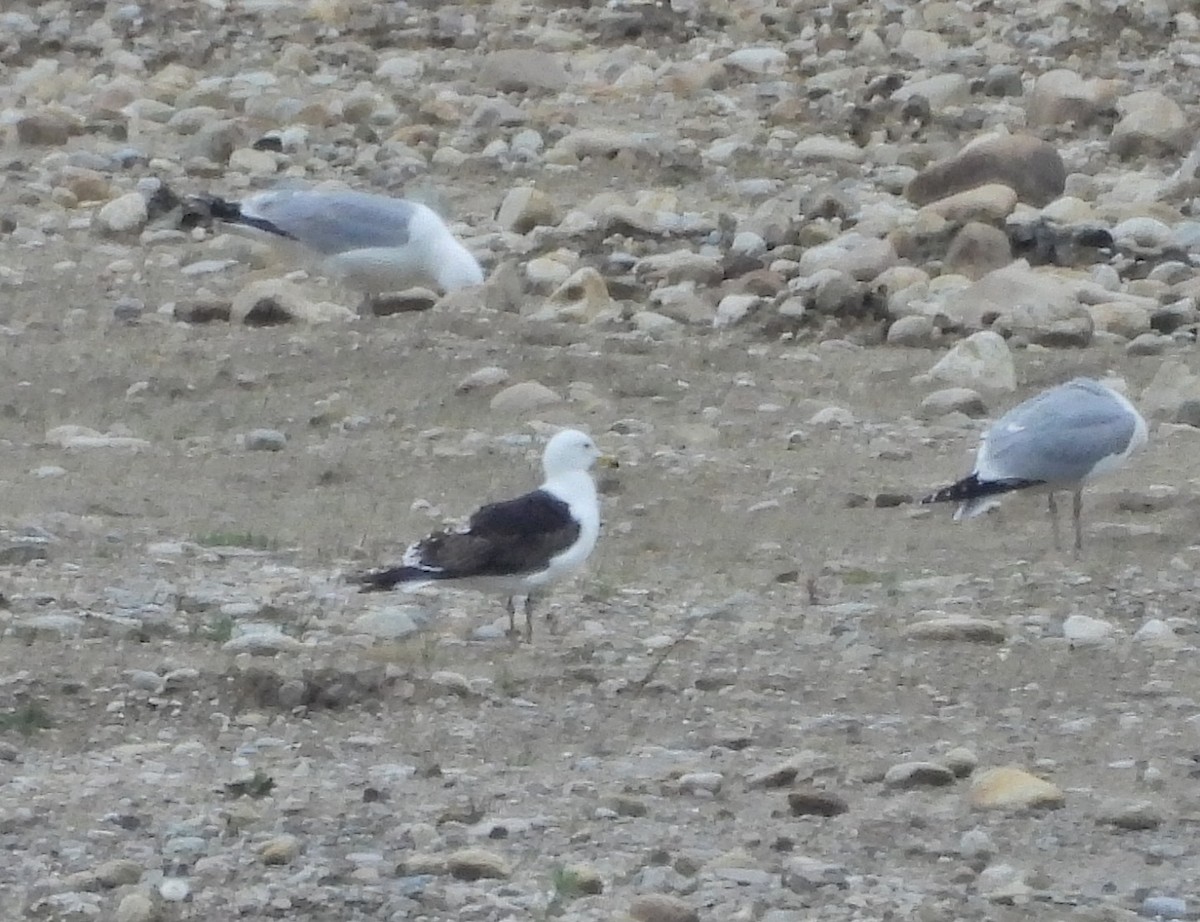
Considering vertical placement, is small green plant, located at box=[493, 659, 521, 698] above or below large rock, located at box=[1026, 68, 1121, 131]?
below

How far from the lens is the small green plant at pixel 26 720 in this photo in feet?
16.9

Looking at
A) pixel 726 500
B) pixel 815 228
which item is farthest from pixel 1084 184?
pixel 726 500

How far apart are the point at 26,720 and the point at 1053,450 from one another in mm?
3104

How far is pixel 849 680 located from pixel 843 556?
1399 millimetres

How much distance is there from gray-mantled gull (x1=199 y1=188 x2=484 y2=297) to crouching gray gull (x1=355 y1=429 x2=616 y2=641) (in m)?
4.36

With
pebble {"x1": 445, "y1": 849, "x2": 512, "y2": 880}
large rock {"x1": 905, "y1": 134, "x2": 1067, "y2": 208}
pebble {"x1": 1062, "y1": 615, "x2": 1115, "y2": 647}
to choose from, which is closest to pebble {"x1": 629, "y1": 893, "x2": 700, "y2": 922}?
→ pebble {"x1": 445, "y1": 849, "x2": 512, "y2": 880}

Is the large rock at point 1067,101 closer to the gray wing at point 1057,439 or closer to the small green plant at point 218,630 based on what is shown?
the gray wing at point 1057,439

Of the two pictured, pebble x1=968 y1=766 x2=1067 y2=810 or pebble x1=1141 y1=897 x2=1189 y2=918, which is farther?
pebble x1=968 y1=766 x2=1067 y2=810

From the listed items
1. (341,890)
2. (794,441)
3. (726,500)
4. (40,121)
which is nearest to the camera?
(341,890)

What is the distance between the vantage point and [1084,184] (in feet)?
41.2

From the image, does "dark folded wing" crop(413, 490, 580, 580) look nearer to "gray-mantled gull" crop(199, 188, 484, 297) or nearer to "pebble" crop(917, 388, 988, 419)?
"pebble" crop(917, 388, 988, 419)

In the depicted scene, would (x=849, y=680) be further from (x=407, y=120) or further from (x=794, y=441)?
(x=407, y=120)

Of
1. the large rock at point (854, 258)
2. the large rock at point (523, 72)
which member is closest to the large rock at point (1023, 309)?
the large rock at point (854, 258)

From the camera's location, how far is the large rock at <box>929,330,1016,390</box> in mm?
9164
